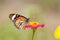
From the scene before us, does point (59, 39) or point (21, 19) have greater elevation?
point (21, 19)

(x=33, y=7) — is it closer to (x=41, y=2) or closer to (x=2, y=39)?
(x=2, y=39)

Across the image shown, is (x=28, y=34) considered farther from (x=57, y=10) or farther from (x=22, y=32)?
(x=57, y=10)

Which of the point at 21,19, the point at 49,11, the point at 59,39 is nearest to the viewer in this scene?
the point at 21,19

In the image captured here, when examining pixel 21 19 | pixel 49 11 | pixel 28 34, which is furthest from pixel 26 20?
pixel 49 11

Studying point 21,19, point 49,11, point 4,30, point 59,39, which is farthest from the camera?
point 49,11

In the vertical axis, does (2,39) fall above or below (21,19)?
below

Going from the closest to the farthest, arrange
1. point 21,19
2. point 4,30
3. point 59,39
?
point 21,19 < point 59,39 < point 4,30

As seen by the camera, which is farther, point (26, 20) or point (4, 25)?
point (4, 25)

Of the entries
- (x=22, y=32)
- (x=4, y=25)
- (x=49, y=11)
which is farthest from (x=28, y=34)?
(x=49, y=11)

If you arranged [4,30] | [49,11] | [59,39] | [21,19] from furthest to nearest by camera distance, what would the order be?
[49,11]
[4,30]
[59,39]
[21,19]
